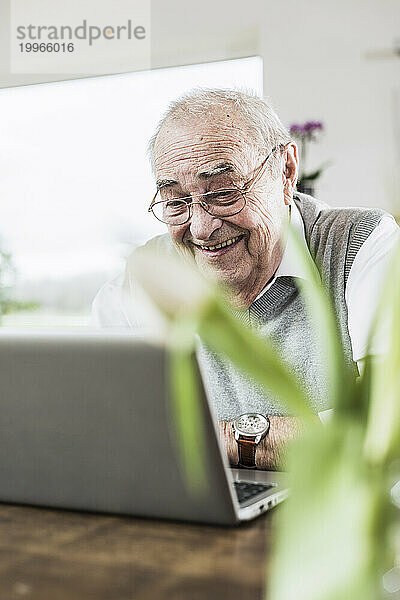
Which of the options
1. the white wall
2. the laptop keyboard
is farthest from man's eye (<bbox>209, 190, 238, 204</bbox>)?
the white wall

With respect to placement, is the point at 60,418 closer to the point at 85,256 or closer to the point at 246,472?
the point at 246,472

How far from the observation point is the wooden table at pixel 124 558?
765 millimetres

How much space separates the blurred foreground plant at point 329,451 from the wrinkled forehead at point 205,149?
1.42 meters

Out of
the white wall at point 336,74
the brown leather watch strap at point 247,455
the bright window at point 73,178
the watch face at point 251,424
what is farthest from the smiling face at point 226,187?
the bright window at point 73,178

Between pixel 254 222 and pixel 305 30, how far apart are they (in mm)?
1748

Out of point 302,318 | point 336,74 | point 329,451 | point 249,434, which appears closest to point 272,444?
point 249,434

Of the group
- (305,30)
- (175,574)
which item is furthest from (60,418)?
(305,30)

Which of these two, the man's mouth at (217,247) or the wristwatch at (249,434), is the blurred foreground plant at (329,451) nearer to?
the wristwatch at (249,434)

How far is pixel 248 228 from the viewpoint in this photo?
6.39 feet

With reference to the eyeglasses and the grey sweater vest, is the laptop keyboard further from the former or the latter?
the eyeglasses

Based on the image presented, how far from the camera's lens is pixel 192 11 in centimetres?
359

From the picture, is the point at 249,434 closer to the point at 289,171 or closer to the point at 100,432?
the point at 100,432

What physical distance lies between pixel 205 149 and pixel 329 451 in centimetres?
155

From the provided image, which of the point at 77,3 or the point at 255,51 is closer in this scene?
the point at 255,51
